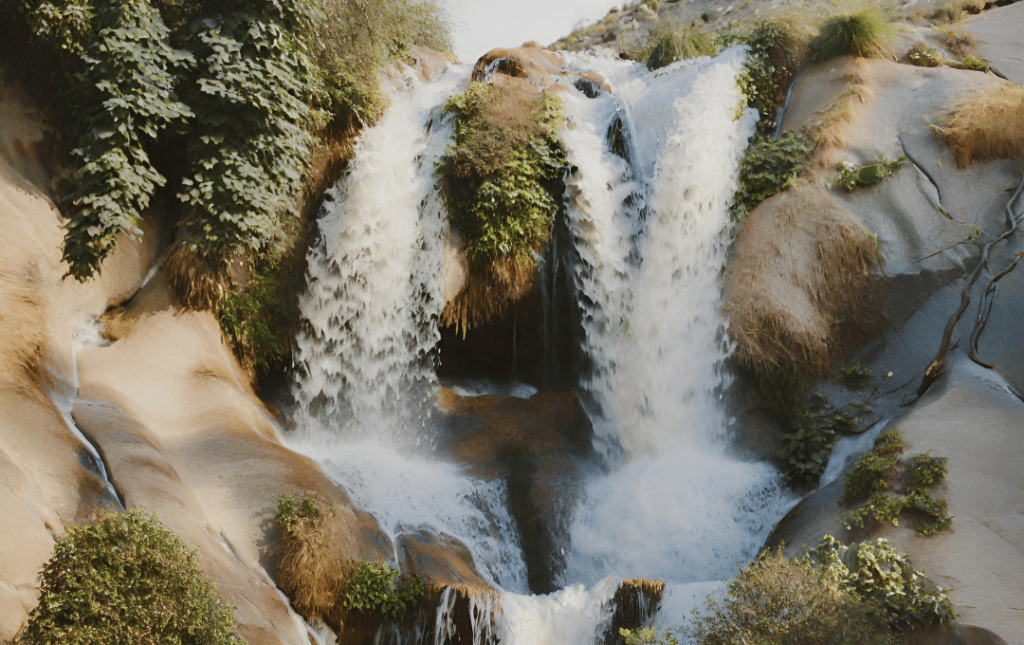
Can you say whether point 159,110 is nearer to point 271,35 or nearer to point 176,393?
point 271,35

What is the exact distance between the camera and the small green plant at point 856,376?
7.86m

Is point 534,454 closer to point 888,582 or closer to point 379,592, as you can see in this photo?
point 379,592

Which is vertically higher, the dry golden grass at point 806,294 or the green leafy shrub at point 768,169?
the green leafy shrub at point 768,169

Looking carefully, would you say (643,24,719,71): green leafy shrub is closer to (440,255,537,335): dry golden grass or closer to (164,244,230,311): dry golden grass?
(440,255,537,335): dry golden grass

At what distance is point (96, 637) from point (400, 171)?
7108 mm

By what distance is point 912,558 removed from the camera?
5266 millimetres

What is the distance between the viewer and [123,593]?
138 inches

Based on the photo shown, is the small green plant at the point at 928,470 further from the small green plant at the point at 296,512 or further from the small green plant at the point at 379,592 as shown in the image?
the small green plant at the point at 296,512

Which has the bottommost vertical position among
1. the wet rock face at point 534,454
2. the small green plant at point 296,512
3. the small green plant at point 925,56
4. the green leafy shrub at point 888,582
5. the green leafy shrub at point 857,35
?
the wet rock face at point 534,454

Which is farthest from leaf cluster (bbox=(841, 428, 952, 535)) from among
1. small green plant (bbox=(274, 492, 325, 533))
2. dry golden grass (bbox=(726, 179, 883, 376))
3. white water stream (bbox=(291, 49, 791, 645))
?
small green plant (bbox=(274, 492, 325, 533))

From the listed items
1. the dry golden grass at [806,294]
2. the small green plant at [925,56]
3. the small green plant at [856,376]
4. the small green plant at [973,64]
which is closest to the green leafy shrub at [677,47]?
the small green plant at [925,56]

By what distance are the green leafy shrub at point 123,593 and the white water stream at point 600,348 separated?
297cm

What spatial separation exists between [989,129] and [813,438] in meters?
5.11

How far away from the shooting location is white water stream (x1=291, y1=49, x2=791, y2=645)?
7.19 metres
